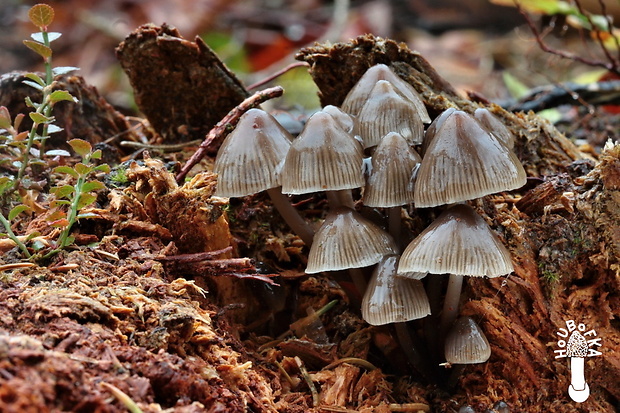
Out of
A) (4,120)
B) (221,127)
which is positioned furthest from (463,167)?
(4,120)

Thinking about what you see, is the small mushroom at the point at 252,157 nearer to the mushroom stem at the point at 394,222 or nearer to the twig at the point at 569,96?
the mushroom stem at the point at 394,222

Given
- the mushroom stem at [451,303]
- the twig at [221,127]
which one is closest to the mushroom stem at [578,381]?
the mushroom stem at [451,303]

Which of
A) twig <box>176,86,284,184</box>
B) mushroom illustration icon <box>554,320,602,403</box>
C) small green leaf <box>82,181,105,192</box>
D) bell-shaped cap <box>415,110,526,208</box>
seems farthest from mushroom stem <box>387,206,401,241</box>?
small green leaf <box>82,181,105,192</box>

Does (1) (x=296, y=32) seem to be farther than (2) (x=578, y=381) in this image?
Yes

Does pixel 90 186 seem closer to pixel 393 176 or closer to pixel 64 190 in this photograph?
pixel 64 190

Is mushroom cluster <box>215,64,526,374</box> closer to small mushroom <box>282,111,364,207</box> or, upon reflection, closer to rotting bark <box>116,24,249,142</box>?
small mushroom <box>282,111,364,207</box>

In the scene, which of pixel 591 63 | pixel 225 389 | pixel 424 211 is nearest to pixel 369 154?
pixel 424 211
